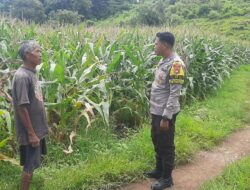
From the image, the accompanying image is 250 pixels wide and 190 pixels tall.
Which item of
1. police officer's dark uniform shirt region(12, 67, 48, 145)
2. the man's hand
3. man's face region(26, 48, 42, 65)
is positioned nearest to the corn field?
police officer's dark uniform shirt region(12, 67, 48, 145)

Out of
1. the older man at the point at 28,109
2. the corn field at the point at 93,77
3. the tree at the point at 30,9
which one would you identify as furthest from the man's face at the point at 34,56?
the tree at the point at 30,9

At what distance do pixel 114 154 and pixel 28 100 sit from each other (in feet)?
5.58

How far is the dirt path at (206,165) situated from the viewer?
4.14 m

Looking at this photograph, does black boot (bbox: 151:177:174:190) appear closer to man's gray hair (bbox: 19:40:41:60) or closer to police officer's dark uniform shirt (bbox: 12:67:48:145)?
police officer's dark uniform shirt (bbox: 12:67:48:145)

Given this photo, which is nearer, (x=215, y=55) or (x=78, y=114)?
(x=78, y=114)

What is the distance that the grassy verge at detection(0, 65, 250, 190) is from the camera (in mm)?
3824

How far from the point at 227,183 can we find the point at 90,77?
→ 2.16 metres

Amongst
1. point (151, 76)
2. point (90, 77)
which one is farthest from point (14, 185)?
point (151, 76)

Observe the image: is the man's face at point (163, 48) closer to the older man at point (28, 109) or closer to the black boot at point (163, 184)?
the older man at point (28, 109)

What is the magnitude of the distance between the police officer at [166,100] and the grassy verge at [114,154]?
38cm

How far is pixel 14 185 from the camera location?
3633 mm

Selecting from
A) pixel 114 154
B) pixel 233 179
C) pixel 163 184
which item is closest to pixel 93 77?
pixel 114 154

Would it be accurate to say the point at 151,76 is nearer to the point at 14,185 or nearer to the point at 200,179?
the point at 200,179

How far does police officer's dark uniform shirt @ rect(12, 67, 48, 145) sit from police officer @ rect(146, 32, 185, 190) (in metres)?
1.18
